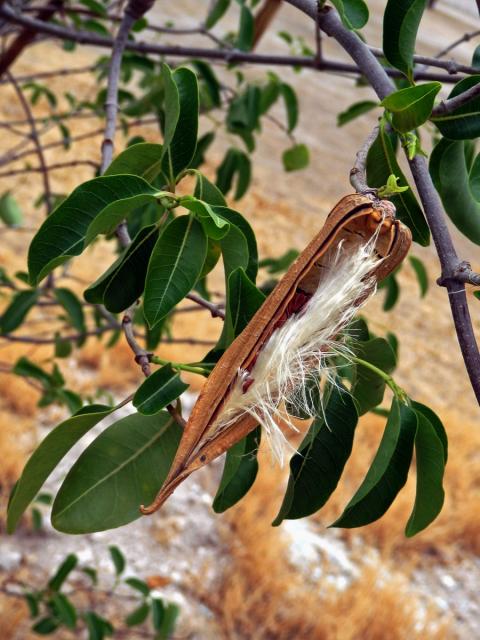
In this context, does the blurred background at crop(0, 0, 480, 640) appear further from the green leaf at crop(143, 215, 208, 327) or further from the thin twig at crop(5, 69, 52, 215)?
the green leaf at crop(143, 215, 208, 327)

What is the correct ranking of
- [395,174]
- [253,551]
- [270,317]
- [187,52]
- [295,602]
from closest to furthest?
[270,317] < [395,174] < [187,52] < [295,602] < [253,551]

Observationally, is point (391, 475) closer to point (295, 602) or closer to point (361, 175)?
point (361, 175)

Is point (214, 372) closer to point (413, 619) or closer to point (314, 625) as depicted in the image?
point (314, 625)

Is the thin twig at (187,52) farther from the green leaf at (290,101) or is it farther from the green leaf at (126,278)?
the green leaf at (126,278)

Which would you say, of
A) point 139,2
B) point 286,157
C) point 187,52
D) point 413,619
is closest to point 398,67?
point 139,2

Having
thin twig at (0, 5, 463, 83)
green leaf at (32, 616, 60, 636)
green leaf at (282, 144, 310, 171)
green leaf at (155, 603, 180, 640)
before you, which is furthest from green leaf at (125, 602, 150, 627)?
thin twig at (0, 5, 463, 83)

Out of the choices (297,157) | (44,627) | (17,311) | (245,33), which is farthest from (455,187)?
(44,627)
